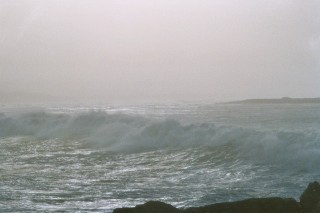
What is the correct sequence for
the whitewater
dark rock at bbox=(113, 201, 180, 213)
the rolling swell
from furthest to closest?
the rolling swell < the whitewater < dark rock at bbox=(113, 201, 180, 213)

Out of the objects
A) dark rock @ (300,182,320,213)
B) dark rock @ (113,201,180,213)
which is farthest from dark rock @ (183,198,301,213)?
dark rock @ (113,201,180,213)

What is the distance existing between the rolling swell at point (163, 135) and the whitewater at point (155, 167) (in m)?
0.05

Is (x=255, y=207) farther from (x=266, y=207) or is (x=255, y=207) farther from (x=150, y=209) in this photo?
(x=150, y=209)

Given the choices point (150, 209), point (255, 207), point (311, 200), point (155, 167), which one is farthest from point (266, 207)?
point (155, 167)

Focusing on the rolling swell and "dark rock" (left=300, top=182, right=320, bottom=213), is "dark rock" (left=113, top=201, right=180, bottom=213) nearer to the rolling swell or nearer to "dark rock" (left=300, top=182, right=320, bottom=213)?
"dark rock" (left=300, top=182, right=320, bottom=213)

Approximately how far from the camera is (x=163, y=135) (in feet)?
90.8

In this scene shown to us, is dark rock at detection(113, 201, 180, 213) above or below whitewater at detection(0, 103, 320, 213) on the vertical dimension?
above

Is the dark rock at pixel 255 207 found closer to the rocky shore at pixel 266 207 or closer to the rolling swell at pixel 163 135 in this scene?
the rocky shore at pixel 266 207

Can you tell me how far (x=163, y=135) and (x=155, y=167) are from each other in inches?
395

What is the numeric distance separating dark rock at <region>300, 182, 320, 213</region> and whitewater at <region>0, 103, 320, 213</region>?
Answer: 8.07 ft

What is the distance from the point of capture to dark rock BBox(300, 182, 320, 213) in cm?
927

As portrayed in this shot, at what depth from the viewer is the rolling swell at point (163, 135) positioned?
781 inches

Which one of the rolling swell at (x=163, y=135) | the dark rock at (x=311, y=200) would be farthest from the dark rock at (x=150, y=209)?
the rolling swell at (x=163, y=135)

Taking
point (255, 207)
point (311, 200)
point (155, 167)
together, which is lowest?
point (155, 167)
